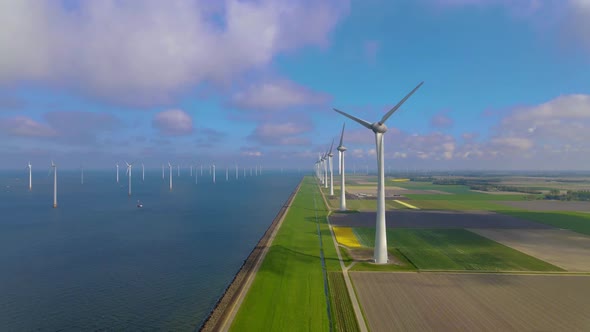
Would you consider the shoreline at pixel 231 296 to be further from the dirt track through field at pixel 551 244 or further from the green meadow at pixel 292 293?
the dirt track through field at pixel 551 244

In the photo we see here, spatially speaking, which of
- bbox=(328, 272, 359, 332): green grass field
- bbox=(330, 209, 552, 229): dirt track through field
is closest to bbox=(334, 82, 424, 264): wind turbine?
bbox=(328, 272, 359, 332): green grass field

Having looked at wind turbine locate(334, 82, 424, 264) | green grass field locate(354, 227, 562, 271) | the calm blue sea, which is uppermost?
wind turbine locate(334, 82, 424, 264)

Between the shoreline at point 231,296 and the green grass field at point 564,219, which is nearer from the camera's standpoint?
the shoreline at point 231,296

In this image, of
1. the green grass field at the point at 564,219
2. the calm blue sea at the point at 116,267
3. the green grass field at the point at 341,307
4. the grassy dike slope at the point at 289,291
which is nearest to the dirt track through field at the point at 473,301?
the green grass field at the point at 341,307

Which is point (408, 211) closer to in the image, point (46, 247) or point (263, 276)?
point (263, 276)

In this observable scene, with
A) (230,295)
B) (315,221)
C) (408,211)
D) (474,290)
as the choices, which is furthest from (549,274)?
(408,211)

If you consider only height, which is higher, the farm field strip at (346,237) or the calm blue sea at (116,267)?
the farm field strip at (346,237)

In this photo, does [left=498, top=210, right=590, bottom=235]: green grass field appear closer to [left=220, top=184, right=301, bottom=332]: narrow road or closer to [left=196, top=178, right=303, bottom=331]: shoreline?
[left=220, top=184, right=301, bottom=332]: narrow road
